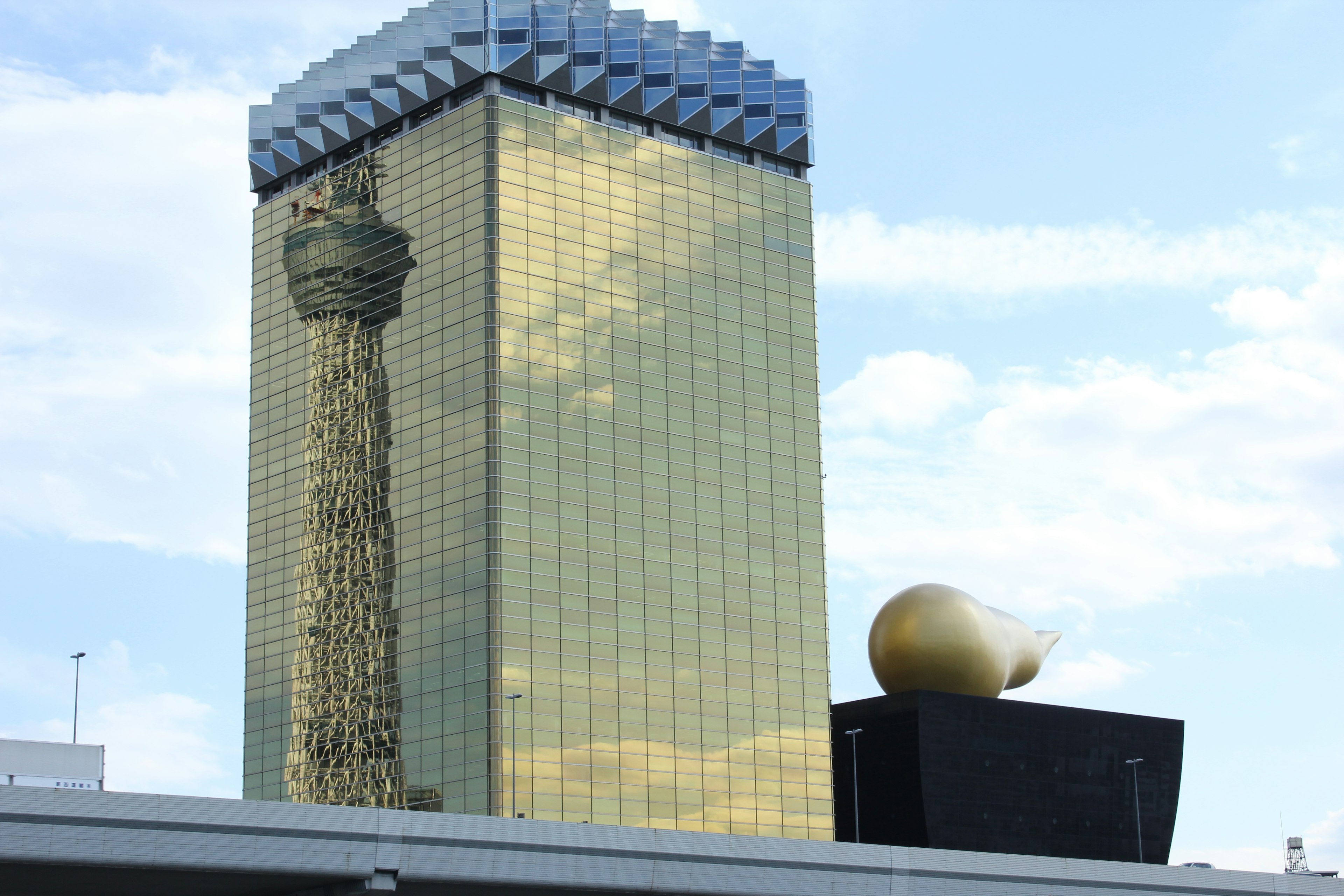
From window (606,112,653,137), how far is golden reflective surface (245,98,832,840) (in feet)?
6.00

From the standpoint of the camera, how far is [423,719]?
10888 cm

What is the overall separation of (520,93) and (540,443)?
2522 cm

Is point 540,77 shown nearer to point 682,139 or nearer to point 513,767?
point 682,139

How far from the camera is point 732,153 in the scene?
423 feet

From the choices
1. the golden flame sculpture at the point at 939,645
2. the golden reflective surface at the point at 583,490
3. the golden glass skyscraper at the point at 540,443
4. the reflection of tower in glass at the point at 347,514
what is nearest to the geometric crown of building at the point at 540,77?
the golden glass skyscraper at the point at 540,443

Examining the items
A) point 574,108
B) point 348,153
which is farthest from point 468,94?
point 348,153

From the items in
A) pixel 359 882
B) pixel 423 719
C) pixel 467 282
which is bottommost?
pixel 359 882

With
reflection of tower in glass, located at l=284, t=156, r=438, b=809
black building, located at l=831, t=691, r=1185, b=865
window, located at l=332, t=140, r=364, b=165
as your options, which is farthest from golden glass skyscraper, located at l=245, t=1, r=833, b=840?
black building, located at l=831, t=691, r=1185, b=865

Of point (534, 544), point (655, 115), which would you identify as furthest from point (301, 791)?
point (655, 115)

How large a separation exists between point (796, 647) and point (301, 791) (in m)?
34.8

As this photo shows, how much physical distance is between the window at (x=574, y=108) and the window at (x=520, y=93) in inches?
50.9

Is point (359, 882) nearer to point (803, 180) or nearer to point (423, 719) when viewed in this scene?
point (423, 719)

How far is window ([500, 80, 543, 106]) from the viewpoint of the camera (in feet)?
387

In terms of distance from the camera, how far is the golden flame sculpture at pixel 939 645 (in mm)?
100875
